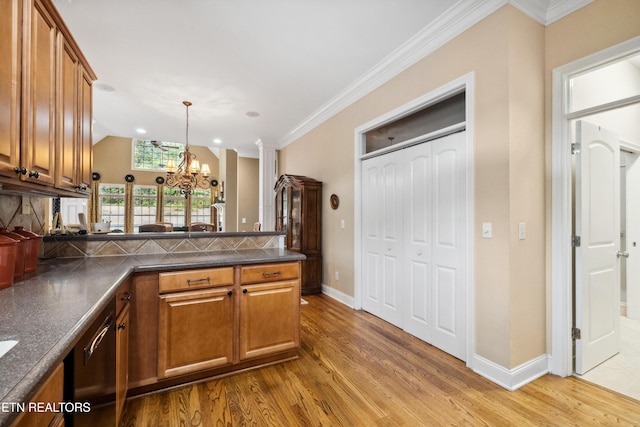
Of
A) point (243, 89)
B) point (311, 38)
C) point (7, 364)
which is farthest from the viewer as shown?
point (243, 89)

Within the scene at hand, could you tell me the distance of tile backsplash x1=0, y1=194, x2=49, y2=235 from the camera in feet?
5.75

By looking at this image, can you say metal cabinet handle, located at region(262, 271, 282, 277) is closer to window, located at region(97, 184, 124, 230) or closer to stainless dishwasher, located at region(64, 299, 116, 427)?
stainless dishwasher, located at region(64, 299, 116, 427)

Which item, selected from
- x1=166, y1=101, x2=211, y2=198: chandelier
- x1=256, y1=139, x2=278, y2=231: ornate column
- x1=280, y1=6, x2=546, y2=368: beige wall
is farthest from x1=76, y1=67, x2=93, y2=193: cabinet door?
x1=256, y1=139, x2=278, y2=231: ornate column

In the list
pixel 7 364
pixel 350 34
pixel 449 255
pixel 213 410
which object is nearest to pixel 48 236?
pixel 213 410

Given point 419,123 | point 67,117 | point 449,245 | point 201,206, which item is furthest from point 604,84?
point 201,206

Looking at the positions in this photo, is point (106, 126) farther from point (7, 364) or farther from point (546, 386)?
point (546, 386)

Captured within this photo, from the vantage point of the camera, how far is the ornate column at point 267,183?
20.3ft

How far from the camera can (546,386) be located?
6.70ft

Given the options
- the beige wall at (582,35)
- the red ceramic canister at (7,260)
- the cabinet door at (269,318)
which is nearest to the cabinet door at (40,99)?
the red ceramic canister at (7,260)

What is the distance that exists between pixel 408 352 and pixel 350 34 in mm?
2917

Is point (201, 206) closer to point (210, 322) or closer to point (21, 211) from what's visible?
point (21, 211)

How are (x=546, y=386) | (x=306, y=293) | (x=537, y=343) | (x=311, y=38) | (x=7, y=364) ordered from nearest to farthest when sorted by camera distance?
(x=7, y=364) < (x=546, y=386) < (x=537, y=343) < (x=311, y=38) < (x=306, y=293)

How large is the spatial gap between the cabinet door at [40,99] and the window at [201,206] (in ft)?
30.0

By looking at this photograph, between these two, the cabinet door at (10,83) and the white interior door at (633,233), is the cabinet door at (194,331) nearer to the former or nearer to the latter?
the cabinet door at (10,83)
